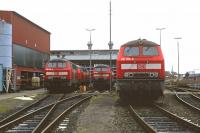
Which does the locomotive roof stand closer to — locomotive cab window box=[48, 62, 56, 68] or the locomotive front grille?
the locomotive front grille

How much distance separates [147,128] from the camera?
1002 centimetres

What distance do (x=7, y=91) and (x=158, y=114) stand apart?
19716 millimetres

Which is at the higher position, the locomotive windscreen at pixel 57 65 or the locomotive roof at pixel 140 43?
the locomotive roof at pixel 140 43

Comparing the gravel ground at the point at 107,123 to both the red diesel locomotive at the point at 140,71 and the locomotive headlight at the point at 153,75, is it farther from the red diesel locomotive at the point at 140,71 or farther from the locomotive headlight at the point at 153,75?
the locomotive headlight at the point at 153,75

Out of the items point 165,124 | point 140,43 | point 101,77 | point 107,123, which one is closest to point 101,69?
point 101,77

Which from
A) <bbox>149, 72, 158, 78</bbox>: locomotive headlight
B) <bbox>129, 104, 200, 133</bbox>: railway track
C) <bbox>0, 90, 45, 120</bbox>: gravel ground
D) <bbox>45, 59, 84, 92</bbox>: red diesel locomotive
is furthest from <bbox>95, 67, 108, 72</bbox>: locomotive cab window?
<bbox>129, 104, 200, 133</bbox>: railway track

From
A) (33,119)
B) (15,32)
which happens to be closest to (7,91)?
(15,32)

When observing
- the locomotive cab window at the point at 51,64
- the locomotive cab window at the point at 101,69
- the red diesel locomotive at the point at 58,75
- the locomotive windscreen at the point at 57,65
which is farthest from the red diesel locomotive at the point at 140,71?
the locomotive cab window at the point at 101,69

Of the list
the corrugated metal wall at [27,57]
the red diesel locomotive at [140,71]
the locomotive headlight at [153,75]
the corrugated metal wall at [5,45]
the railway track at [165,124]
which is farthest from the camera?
the corrugated metal wall at [27,57]

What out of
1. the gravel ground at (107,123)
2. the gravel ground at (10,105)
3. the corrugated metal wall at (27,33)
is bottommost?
the gravel ground at (107,123)

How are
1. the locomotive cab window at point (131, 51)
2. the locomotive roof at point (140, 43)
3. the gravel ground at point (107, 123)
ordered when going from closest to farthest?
1. the gravel ground at point (107, 123)
2. the locomotive cab window at point (131, 51)
3. the locomotive roof at point (140, 43)

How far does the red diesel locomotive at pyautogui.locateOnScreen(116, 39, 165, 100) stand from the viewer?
1675 centimetres

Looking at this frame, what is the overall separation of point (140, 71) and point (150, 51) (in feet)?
4.19

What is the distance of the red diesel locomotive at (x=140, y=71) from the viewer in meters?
16.8
